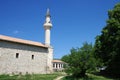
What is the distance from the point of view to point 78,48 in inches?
1248

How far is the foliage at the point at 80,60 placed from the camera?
98.6 ft

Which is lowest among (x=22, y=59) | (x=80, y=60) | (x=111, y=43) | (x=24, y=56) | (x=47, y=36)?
(x=80, y=60)

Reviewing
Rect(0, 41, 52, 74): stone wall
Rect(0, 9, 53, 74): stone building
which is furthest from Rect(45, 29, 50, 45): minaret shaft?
Rect(0, 41, 52, 74): stone wall

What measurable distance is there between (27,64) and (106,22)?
640 inches

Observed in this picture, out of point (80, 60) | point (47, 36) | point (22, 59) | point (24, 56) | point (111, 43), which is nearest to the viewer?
point (80, 60)

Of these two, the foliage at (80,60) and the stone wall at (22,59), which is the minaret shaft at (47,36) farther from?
the foliage at (80,60)

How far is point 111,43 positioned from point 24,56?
616 inches

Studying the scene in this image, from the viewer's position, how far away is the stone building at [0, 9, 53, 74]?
105 ft

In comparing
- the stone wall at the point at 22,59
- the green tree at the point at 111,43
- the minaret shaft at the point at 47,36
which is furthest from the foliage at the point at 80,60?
the minaret shaft at the point at 47,36

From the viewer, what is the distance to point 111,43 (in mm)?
35250

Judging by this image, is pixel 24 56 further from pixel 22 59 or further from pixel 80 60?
pixel 80 60

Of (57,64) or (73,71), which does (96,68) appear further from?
(57,64)

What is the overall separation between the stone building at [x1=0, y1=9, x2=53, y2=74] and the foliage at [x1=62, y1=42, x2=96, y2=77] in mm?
7617

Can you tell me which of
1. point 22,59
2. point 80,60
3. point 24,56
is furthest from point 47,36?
point 80,60
